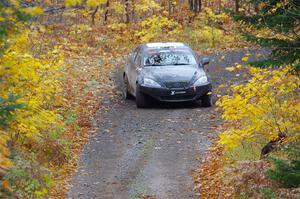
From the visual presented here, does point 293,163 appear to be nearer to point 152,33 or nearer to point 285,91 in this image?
point 285,91

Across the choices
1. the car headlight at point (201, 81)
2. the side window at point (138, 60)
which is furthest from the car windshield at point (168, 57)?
the car headlight at point (201, 81)

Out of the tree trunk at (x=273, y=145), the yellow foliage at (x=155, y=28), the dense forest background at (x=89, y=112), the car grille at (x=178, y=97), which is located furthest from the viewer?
the yellow foliage at (x=155, y=28)

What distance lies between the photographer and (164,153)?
444 inches

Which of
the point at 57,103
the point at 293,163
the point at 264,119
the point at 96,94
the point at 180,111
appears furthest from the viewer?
the point at 96,94

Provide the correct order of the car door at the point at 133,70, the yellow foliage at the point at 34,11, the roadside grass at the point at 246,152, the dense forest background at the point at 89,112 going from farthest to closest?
the car door at the point at 133,70 → the roadside grass at the point at 246,152 → the dense forest background at the point at 89,112 → the yellow foliage at the point at 34,11

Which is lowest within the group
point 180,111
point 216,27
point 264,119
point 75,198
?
point 216,27

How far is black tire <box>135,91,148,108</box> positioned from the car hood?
1.77 ft

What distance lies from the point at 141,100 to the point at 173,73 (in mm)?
→ 1150

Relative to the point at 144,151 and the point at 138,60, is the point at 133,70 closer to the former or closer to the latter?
the point at 138,60

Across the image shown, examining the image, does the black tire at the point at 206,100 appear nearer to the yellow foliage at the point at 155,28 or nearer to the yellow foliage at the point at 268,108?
the yellow foliage at the point at 268,108

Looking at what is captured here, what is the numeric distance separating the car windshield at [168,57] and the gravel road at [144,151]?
123cm

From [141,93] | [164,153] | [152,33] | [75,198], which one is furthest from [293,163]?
[152,33]

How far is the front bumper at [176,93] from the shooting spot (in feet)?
47.6

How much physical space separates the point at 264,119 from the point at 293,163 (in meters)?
2.47
